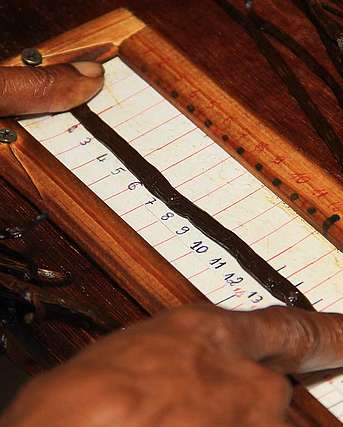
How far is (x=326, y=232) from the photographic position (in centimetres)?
124

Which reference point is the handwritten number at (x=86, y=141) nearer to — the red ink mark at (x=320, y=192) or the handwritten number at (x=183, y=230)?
the handwritten number at (x=183, y=230)

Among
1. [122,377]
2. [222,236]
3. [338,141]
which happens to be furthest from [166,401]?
[338,141]

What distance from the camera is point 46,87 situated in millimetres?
1359

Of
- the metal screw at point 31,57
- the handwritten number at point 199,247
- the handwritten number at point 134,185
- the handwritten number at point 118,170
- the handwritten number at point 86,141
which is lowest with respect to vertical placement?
the handwritten number at point 199,247

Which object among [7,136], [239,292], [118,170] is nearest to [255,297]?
[239,292]

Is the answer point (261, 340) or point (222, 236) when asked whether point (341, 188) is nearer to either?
point (222, 236)

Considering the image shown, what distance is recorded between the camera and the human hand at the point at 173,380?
2.81ft

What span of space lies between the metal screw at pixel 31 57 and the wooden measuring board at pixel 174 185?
17 millimetres

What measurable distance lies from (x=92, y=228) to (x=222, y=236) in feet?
0.49

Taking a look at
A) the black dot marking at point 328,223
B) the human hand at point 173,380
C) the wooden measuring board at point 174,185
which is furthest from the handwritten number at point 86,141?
the human hand at point 173,380

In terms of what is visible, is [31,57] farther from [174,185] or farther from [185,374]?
[185,374]

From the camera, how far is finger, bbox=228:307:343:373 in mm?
995

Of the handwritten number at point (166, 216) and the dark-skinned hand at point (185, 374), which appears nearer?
the dark-skinned hand at point (185, 374)

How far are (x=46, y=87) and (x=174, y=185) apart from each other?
210mm
